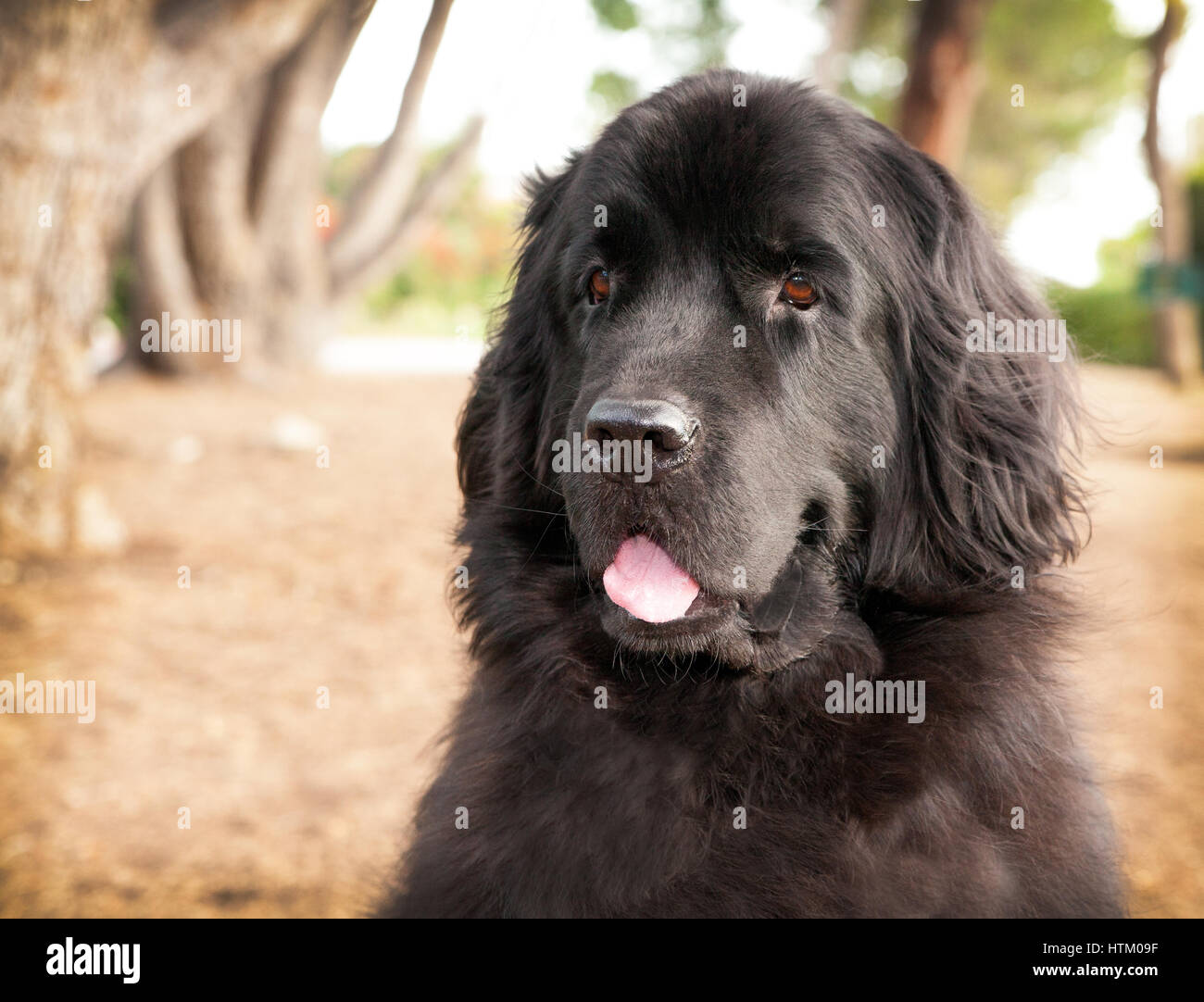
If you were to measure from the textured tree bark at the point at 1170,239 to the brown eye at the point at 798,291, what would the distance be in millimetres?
13751

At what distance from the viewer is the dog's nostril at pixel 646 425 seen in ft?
7.39

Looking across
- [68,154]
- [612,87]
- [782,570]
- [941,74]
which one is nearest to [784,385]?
[782,570]

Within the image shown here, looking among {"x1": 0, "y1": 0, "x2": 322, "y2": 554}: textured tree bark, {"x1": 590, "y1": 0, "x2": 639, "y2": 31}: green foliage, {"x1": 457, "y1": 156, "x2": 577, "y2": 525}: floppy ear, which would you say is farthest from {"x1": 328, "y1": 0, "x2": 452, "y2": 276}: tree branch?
{"x1": 457, "y1": 156, "x2": 577, "y2": 525}: floppy ear

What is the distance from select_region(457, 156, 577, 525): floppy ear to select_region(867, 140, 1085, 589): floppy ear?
943mm

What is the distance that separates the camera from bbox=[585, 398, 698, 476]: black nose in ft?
7.40

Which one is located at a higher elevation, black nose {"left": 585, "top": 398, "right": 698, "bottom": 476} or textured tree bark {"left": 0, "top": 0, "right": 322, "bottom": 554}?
textured tree bark {"left": 0, "top": 0, "right": 322, "bottom": 554}

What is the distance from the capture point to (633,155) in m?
2.71

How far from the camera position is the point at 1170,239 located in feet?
51.5

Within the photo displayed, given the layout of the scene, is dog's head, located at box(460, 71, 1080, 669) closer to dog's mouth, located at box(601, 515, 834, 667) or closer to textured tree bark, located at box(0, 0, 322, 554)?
dog's mouth, located at box(601, 515, 834, 667)

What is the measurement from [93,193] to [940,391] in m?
5.10

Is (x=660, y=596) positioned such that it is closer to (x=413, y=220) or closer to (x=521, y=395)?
(x=521, y=395)

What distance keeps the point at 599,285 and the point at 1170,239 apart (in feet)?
51.4

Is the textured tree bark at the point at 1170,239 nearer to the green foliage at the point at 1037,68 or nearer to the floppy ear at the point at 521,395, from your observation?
the green foliage at the point at 1037,68

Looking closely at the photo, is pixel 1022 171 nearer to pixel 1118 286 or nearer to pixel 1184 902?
pixel 1118 286
